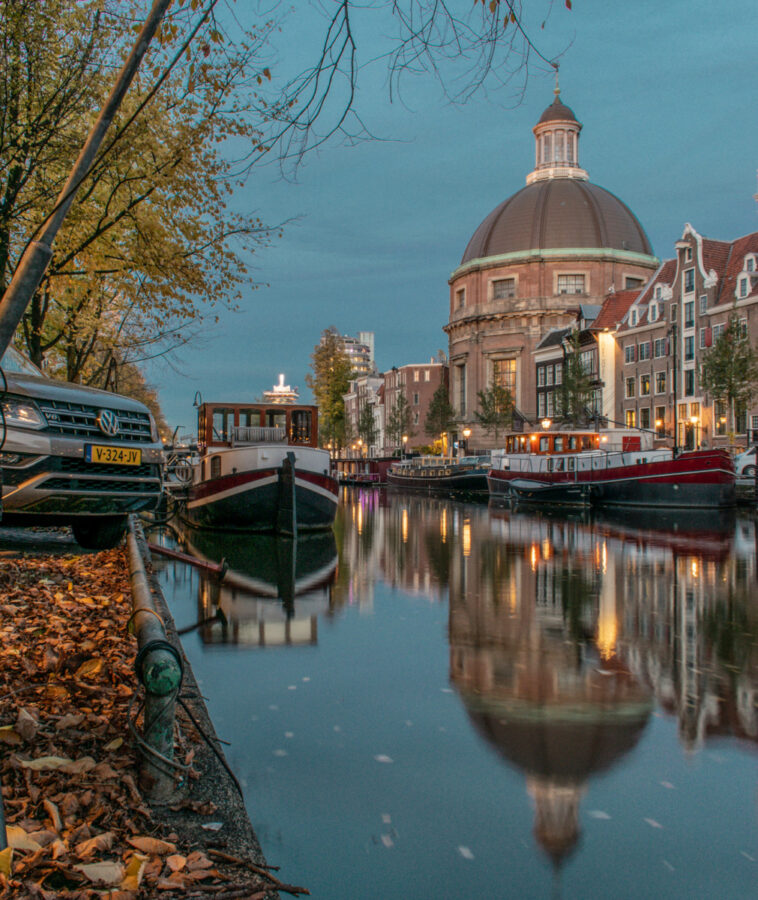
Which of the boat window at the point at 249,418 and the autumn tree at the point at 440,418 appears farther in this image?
the autumn tree at the point at 440,418

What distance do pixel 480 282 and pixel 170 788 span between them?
9136 centimetres

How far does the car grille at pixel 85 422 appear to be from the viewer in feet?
25.4

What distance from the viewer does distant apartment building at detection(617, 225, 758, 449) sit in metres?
44.5

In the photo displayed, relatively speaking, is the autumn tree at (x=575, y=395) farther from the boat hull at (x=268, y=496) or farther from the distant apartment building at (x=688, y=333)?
the boat hull at (x=268, y=496)

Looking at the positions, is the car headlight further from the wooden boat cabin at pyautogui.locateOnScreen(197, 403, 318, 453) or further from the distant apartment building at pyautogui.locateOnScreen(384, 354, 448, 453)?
the distant apartment building at pyautogui.locateOnScreen(384, 354, 448, 453)

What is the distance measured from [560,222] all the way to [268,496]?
76767 mm

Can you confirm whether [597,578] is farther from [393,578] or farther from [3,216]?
[3,216]

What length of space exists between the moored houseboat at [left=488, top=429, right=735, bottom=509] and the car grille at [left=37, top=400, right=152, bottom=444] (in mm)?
26594

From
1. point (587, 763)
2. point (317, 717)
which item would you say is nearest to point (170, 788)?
point (317, 717)

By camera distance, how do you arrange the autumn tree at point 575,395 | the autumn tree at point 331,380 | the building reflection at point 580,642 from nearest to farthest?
the building reflection at point 580,642 < the autumn tree at point 575,395 < the autumn tree at point 331,380

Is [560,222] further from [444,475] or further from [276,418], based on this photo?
[276,418]

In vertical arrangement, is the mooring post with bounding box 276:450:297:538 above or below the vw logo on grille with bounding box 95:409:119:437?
below

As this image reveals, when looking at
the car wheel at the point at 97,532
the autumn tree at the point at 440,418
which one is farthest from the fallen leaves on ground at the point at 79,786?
the autumn tree at the point at 440,418

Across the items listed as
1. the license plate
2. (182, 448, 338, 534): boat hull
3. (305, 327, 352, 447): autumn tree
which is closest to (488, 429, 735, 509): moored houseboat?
(182, 448, 338, 534): boat hull
